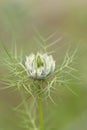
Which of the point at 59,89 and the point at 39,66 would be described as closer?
the point at 39,66

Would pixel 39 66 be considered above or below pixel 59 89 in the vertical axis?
below

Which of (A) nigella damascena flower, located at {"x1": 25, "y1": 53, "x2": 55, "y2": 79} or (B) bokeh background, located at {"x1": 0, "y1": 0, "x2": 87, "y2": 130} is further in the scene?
(B) bokeh background, located at {"x1": 0, "y1": 0, "x2": 87, "y2": 130}

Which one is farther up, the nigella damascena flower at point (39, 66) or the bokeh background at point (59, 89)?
the bokeh background at point (59, 89)

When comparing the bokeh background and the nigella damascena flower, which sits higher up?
the bokeh background

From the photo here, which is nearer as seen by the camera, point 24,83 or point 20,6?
point 24,83

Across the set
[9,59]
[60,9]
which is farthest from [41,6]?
[9,59]

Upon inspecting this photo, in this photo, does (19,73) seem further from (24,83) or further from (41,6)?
(41,6)

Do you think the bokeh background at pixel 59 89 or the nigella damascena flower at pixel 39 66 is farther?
the bokeh background at pixel 59 89

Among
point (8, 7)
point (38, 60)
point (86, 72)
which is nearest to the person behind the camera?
point (38, 60)
